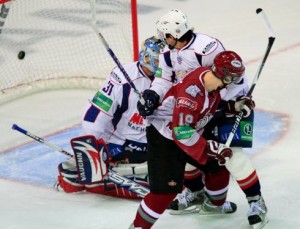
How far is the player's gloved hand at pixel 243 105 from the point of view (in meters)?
4.29

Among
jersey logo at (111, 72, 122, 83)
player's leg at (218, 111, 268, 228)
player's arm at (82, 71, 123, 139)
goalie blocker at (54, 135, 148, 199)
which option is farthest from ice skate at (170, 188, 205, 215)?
jersey logo at (111, 72, 122, 83)

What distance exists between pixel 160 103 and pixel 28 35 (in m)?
3.22

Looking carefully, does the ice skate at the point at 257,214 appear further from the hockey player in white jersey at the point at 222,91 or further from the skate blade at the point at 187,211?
the skate blade at the point at 187,211

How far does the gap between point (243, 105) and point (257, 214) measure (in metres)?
0.51

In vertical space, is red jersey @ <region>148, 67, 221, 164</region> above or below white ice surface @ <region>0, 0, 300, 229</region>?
above

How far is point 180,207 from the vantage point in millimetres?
4633

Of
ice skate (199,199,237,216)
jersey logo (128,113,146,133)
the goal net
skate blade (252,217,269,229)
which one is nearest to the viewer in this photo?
skate blade (252,217,269,229)

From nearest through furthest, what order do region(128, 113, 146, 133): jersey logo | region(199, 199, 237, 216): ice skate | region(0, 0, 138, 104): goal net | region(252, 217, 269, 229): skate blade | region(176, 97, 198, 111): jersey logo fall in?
region(176, 97, 198, 111): jersey logo < region(252, 217, 269, 229): skate blade < region(199, 199, 237, 216): ice skate < region(128, 113, 146, 133): jersey logo < region(0, 0, 138, 104): goal net

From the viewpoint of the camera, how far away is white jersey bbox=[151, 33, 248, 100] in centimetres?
426

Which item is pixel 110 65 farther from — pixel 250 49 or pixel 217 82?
pixel 217 82

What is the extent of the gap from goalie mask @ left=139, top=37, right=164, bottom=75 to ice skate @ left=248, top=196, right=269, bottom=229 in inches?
36.9

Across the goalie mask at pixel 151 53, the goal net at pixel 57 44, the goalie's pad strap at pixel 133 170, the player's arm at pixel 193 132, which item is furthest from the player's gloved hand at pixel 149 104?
the goal net at pixel 57 44

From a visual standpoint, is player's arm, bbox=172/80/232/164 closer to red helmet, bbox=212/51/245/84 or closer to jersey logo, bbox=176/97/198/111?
jersey logo, bbox=176/97/198/111

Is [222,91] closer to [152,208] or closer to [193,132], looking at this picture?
[193,132]
